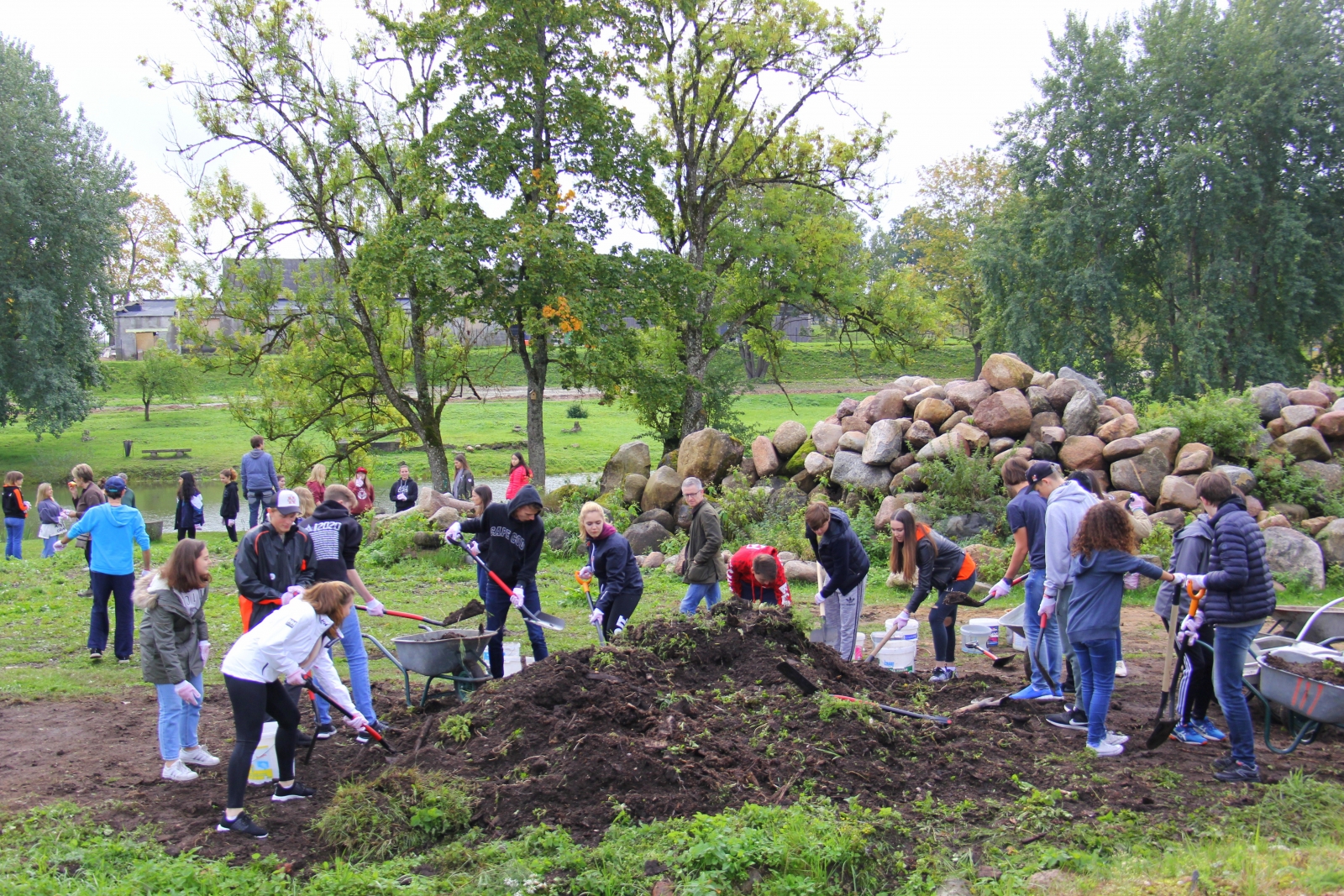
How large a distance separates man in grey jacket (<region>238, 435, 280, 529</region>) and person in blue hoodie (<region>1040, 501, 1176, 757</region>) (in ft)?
42.7

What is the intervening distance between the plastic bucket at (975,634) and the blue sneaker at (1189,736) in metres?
2.45

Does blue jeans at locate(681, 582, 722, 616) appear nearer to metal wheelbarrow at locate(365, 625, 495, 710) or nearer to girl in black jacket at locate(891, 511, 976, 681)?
girl in black jacket at locate(891, 511, 976, 681)

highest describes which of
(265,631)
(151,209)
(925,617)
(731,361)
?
(151,209)

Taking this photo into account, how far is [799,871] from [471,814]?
1.82m

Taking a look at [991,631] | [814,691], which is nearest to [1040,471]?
[991,631]

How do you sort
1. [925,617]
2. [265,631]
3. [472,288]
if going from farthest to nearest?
[472,288] < [925,617] < [265,631]

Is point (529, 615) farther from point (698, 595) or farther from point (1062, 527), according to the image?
point (1062, 527)

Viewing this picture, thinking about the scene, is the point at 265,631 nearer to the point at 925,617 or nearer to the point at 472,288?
the point at 925,617

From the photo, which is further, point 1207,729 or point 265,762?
point 1207,729

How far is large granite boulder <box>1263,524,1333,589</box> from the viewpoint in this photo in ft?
34.1

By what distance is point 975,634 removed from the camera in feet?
28.5

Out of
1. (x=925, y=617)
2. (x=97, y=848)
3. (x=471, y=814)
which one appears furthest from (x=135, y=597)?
(x=925, y=617)

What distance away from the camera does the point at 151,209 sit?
53594 millimetres

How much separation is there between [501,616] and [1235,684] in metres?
5.31
